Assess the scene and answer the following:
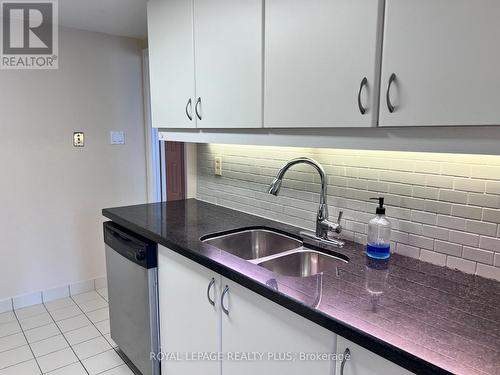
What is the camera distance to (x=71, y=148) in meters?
2.86

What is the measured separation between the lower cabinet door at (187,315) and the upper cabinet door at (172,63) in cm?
75

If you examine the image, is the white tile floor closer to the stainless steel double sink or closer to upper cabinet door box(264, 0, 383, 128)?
the stainless steel double sink

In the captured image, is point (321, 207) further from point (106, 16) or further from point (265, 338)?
point (106, 16)

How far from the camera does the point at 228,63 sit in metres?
1.58

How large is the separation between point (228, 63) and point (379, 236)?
3.21ft

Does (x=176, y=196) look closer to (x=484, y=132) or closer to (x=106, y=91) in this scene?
(x=106, y=91)

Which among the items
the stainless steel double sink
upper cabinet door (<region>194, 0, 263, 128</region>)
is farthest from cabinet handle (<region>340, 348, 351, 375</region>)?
upper cabinet door (<region>194, 0, 263, 128</region>)

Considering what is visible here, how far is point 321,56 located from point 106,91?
2.32 meters

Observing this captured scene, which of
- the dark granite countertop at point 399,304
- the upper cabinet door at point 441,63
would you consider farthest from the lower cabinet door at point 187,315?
the upper cabinet door at point 441,63

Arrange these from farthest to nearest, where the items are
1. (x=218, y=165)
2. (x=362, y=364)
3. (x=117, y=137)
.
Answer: (x=117, y=137) → (x=218, y=165) → (x=362, y=364)

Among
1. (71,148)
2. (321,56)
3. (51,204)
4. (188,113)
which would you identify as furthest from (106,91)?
(321,56)

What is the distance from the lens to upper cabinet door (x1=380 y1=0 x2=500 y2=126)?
857mm

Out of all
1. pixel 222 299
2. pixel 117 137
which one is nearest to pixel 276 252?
pixel 222 299

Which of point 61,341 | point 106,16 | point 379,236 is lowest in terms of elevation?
point 61,341
